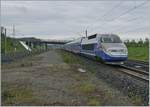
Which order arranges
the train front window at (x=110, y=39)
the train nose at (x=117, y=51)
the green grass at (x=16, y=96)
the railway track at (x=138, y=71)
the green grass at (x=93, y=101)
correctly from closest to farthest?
the green grass at (x=93, y=101) → the green grass at (x=16, y=96) → the railway track at (x=138, y=71) → the train nose at (x=117, y=51) → the train front window at (x=110, y=39)

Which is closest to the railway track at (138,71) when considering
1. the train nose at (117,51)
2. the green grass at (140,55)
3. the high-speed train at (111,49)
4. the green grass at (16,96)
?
the high-speed train at (111,49)

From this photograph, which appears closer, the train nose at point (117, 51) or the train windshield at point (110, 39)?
the train nose at point (117, 51)

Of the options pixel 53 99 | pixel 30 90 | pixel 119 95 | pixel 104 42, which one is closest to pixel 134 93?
pixel 119 95

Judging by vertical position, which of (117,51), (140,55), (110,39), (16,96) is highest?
(110,39)

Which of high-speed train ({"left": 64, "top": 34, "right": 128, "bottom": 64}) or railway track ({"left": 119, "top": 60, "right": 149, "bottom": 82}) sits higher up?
high-speed train ({"left": 64, "top": 34, "right": 128, "bottom": 64})

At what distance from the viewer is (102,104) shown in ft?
26.7

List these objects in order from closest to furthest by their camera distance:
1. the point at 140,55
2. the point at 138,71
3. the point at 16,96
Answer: the point at 16,96
the point at 138,71
the point at 140,55

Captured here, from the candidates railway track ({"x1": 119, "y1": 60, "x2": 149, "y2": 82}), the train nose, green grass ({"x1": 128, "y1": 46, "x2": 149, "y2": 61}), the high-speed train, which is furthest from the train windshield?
green grass ({"x1": 128, "y1": 46, "x2": 149, "y2": 61})

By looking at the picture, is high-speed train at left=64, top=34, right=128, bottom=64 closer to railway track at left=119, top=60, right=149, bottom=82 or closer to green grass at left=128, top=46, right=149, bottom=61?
railway track at left=119, top=60, right=149, bottom=82

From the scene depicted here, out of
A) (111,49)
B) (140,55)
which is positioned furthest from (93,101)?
(140,55)

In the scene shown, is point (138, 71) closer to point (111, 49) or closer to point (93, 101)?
point (111, 49)

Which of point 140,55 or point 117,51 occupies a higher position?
point 117,51

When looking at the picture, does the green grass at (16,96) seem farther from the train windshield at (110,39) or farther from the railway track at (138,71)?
the train windshield at (110,39)

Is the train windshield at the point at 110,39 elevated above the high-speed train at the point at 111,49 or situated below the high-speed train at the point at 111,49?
above
